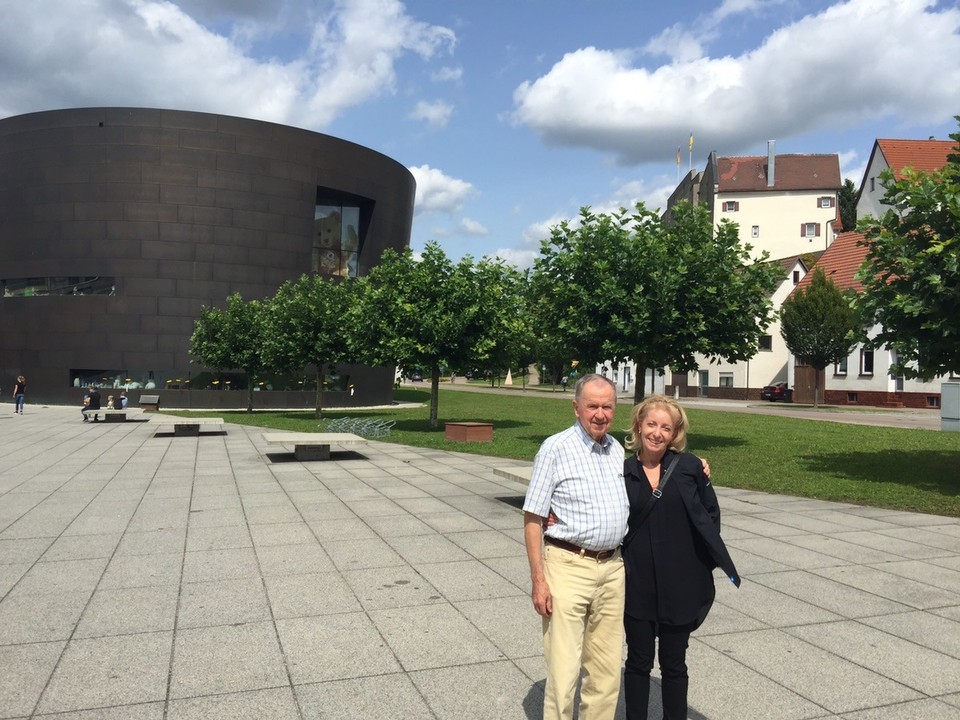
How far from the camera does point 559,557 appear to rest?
11.3 feet

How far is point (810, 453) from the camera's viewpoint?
1808 centimetres

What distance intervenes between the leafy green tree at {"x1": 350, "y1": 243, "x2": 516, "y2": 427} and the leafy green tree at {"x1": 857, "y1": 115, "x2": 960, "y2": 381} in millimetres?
12911

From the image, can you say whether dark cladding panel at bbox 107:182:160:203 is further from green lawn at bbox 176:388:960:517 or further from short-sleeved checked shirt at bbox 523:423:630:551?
short-sleeved checked shirt at bbox 523:423:630:551

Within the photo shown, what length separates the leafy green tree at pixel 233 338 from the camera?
36719mm

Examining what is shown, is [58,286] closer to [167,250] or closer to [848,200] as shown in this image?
[167,250]

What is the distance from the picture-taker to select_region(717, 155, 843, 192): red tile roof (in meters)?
76.8

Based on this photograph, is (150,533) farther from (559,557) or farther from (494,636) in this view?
(559,557)

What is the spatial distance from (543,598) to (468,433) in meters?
16.8

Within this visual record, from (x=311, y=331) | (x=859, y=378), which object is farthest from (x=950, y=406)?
(x=859, y=378)

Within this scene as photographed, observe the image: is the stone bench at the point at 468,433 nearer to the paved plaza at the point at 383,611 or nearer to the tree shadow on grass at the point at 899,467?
the tree shadow on grass at the point at 899,467

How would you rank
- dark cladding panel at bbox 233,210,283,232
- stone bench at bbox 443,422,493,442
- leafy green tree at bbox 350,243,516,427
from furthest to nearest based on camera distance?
dark cladding panel at bbox 233,210,283,232 → leafy green tree at bbox 350,243,516,427 → stone bench at bbox 443,422,493,442

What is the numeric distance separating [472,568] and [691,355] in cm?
1389

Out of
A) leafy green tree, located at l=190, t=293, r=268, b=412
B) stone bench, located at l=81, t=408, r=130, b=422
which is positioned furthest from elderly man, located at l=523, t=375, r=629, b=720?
leafy green tree, located at l=190, t=293, r=268, b=412

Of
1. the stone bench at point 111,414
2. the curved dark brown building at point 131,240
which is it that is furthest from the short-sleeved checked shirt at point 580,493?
the curved dark brown building at point 131,240
